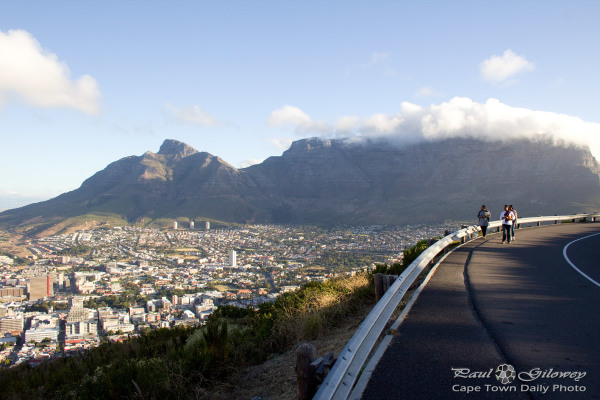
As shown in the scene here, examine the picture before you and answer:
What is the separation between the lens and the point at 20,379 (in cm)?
738

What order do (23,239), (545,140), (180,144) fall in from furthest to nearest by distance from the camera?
(180,144) < (545,140) < (23,239)

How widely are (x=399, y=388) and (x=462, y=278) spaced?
6.26 metres

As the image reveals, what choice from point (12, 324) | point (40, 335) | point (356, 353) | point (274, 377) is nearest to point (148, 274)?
point (12, 324)

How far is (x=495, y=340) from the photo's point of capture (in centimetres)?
499

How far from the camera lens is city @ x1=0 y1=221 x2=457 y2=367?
17875 mm

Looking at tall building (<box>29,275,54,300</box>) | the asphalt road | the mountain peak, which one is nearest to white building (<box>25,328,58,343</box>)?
tall building (<box>29,275,54,300</box>)

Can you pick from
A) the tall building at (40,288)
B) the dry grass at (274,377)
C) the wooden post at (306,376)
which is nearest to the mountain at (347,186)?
the tall building at (40,288)

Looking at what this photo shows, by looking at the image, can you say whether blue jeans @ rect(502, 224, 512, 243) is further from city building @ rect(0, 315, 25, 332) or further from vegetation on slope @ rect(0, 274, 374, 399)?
city building @ rect(0, 315, 25, 332)

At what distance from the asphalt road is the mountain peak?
170m

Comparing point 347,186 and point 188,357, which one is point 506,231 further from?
point 347,186

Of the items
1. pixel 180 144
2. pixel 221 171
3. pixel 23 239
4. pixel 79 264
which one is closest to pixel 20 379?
pixel 79 264

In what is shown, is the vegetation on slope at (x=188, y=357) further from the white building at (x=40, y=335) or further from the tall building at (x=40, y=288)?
the tall building at (x=40, y=288)

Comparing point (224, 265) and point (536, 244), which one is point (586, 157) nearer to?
point (224, 265)

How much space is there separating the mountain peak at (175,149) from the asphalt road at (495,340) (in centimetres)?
17007
